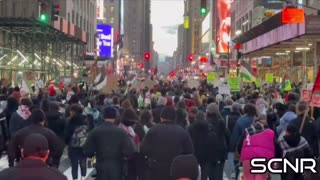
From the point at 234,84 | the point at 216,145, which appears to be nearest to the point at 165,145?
the point at 216,145

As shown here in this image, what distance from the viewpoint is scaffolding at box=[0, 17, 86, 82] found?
36.5 m

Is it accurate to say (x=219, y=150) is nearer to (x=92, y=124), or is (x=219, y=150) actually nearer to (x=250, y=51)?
(x=92, y=124)

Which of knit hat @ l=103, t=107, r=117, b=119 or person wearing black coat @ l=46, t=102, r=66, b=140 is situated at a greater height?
knit hat @ l=103, t=107, r=117, b=119

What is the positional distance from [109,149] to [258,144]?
2428mm

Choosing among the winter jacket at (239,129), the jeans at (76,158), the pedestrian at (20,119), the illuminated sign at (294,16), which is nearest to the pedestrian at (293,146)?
the winter jacket at (239,129)

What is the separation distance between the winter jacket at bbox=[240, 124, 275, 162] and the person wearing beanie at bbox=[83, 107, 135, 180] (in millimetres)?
1905

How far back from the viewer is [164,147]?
9.30 metres

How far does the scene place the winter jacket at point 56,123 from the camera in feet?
45.1

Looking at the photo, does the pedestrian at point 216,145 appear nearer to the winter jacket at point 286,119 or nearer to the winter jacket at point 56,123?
the winter jacket at point 286,119

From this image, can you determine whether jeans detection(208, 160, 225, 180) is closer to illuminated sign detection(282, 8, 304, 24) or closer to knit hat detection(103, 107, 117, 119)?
knit hat detection(103, 107, 117, 119)

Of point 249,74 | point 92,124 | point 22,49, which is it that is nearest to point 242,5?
point 22,49

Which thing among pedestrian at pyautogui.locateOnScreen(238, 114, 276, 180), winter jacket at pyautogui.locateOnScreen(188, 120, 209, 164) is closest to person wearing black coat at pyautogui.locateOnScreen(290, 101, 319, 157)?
winter jacket at pyautogui.locateOnScreen(188, 120, 209, 164)

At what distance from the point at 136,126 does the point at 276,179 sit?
13.0 feet

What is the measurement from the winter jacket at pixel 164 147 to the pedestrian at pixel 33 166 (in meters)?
3.55
